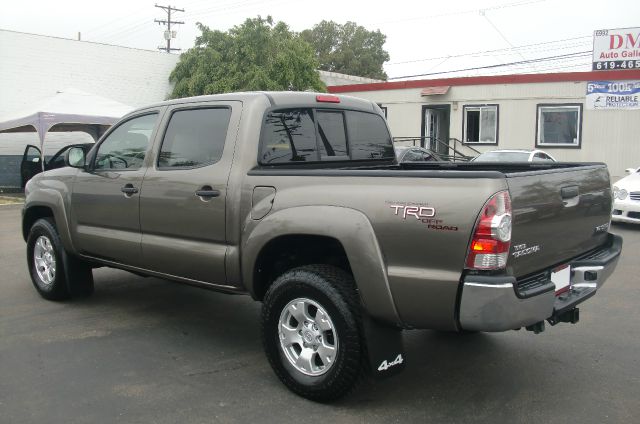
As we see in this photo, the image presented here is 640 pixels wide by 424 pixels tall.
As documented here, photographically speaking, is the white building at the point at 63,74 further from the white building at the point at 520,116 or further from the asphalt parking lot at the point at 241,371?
the asphalt parking lot at the point at 241,371

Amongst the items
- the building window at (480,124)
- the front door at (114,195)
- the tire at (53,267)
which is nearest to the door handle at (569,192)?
the front door at (114,195)

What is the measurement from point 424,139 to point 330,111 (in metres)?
20.5

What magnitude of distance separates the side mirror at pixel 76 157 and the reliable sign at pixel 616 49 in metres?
23.5

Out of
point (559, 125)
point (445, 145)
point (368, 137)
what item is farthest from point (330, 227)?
point (445, 145)

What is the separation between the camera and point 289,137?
448cm

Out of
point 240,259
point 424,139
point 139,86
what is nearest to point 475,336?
point 240,259

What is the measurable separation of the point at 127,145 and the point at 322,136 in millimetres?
1757

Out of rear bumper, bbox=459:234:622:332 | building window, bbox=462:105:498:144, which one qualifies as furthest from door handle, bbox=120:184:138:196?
building window, bbox=462:105:498:144

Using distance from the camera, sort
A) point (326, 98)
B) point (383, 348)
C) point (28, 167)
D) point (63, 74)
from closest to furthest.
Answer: point (383, 348), point (326, 98), point (28, 167), point (63, 74)

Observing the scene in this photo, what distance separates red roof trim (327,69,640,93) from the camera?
67.2ft

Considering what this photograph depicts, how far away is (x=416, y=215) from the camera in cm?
326

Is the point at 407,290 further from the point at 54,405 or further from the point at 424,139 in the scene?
the point at 424,139

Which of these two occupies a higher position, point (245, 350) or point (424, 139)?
point (424, 139)

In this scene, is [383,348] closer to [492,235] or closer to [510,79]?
[492,235]
